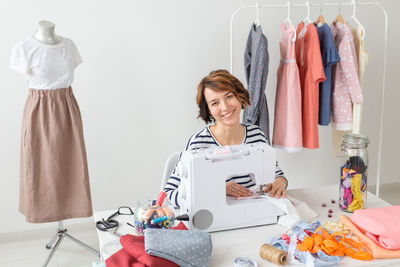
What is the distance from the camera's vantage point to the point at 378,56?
3.78 meters

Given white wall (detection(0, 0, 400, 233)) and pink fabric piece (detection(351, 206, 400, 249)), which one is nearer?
pink fabric piece (detection(351, 206, 400, 249))

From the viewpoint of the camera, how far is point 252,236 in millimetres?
1659

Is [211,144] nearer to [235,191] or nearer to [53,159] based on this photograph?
[235,191]

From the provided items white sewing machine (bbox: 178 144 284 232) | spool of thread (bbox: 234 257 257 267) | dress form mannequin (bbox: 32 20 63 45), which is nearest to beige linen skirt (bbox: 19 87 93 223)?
dress form mannequin (bbox: 32 20 63 45)

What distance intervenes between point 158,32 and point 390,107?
210 cm

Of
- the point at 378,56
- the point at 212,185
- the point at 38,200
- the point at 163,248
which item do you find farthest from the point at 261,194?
the point at 378,56

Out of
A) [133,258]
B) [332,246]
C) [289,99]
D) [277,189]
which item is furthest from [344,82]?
[133,258]

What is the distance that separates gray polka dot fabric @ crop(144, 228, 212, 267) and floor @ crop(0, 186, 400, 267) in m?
1.74

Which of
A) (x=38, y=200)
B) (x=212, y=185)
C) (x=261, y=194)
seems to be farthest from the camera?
(x=38, y=200)

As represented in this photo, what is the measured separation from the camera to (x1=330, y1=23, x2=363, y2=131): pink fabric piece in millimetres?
3027

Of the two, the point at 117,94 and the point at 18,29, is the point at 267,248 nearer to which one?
the point at 117,94

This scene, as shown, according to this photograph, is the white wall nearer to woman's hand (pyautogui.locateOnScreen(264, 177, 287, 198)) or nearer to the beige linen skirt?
the beige linen skirt

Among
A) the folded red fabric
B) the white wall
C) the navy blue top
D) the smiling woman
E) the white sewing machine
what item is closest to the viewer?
the folded red fabric

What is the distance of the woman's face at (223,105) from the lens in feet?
6.59
